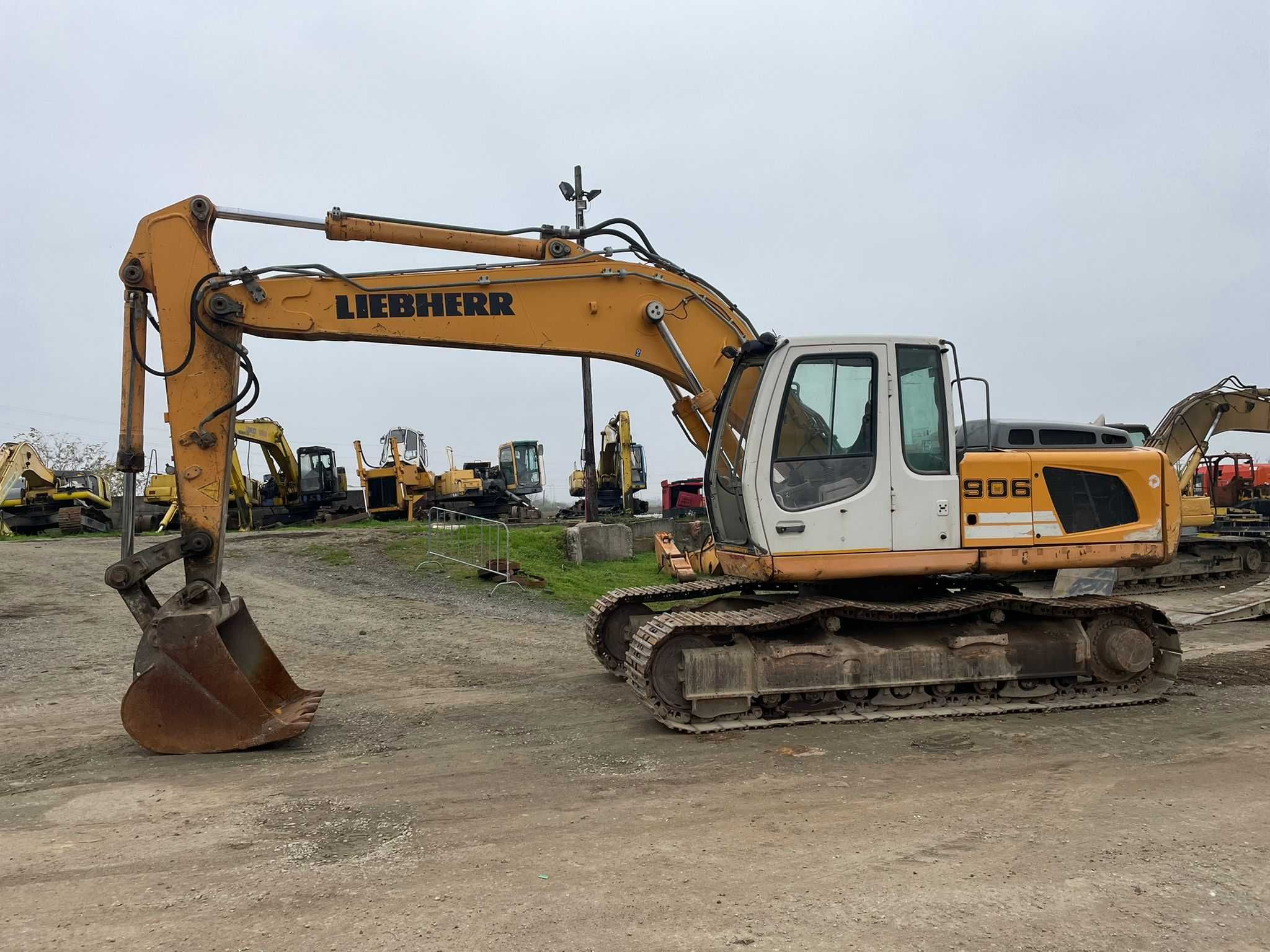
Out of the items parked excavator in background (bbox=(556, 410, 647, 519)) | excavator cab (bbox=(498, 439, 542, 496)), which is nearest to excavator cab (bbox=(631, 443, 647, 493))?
parked excavator in background (bbox=(556, 410, 647, 519))

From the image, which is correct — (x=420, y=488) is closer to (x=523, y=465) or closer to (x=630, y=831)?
(x=523, y=465)

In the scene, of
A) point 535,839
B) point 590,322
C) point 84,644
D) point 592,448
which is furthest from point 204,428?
point 592,448

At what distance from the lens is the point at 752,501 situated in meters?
6.95

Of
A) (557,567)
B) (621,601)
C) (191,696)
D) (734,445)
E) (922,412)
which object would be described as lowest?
(557,567)

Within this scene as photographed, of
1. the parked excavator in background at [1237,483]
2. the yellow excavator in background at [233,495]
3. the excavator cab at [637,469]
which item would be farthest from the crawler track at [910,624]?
the excavator cab at [637,469]

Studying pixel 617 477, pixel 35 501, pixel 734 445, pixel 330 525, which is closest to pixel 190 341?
pixel 734 445

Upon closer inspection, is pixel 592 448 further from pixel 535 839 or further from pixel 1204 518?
pixel 535 839

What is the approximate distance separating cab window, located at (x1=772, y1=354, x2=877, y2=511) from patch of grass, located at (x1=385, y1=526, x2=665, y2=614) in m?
8.60

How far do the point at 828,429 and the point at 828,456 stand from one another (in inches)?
8.1

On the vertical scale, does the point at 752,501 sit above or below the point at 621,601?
above

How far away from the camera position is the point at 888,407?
7035 millimetres

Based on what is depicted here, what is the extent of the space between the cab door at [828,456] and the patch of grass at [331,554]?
13.3 meters

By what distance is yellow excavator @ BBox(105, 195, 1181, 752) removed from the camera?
22.5 feet

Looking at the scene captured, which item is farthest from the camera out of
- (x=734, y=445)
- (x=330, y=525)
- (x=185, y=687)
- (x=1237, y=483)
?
(x=330, y=525)
